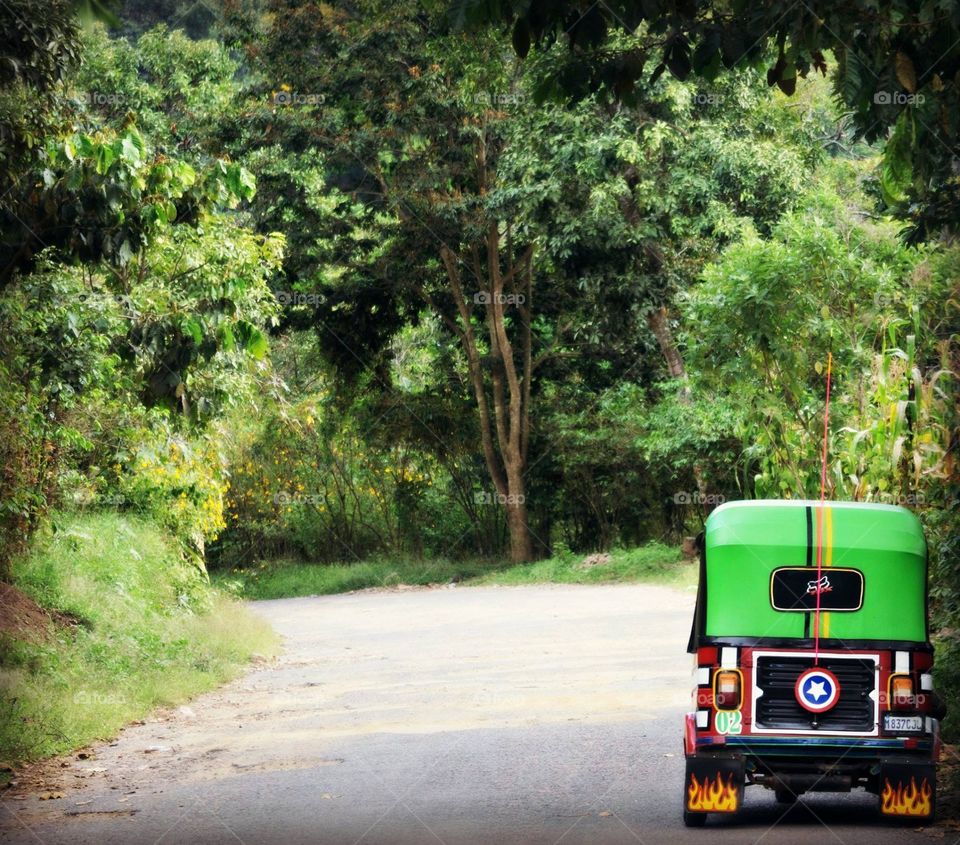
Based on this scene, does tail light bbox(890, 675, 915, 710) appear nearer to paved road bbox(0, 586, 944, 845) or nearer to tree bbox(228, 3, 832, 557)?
paved road bbox(0, 586, 944, 845)

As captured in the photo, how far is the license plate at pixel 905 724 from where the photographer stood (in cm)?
727

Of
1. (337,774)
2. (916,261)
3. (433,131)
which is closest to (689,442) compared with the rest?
(433,131)

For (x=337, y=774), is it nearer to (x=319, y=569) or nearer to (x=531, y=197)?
(x=531, y=197)

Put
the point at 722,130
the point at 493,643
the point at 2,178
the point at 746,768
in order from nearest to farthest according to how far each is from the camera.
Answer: the point at 746,768
the point at 2,178
the point at 493,643
the point at 722,130

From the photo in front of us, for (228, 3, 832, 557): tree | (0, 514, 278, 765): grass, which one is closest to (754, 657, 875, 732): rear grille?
(0, 514, 278, 765): grass

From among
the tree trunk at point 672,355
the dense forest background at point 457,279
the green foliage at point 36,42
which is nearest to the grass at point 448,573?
the dense forest background at point 457,279

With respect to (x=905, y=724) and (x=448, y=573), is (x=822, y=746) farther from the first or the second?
(x=448, y=573)

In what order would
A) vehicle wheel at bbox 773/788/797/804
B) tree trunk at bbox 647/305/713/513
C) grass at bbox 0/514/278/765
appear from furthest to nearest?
tree trunk at bbox 647/305/713/513
grass at bbox 0/514/278/765
vehicle wheel at bbox 773/788/797/804

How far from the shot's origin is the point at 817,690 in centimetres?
734

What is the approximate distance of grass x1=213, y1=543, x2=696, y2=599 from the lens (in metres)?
29.7

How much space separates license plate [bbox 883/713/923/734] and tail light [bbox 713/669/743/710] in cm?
75

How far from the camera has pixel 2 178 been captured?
1155 cm

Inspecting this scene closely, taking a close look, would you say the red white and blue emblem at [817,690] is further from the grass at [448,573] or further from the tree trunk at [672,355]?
the tree trunk at [672,355]

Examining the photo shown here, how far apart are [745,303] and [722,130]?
9694 mm
